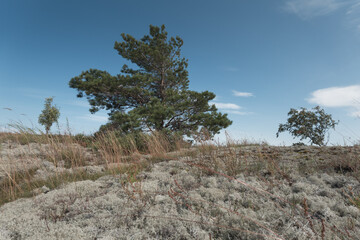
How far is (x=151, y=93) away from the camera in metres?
11.6

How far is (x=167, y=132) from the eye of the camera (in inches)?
379

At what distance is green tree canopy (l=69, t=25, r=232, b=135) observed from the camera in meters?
10.0

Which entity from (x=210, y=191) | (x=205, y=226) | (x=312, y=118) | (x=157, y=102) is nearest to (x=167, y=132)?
(x=157, y=102)

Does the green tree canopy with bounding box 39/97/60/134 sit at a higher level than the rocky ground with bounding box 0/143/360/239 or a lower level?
higher

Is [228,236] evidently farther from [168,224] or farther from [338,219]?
[338,219]

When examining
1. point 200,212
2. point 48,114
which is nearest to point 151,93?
point 200,212

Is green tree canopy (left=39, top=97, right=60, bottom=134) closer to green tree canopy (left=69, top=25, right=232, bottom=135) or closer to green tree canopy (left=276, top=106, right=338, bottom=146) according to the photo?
green tree canopy (left=69, top=25, right=232, bottom=135)

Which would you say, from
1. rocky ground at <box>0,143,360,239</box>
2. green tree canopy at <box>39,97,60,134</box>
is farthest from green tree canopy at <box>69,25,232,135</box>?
green tree canopy at <box>39,97,60,134</box>

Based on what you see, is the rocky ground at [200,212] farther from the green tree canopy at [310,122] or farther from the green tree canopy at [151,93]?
the green tree canopy at [310,122]

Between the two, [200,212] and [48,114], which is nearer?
[200,212]

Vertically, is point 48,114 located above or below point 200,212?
above

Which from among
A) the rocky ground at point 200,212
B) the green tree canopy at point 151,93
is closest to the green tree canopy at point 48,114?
the green tree canopy at point 151,93

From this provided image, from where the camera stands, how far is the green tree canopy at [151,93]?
10022 mm

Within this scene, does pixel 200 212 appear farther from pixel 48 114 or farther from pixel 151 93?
pixel 48 114
